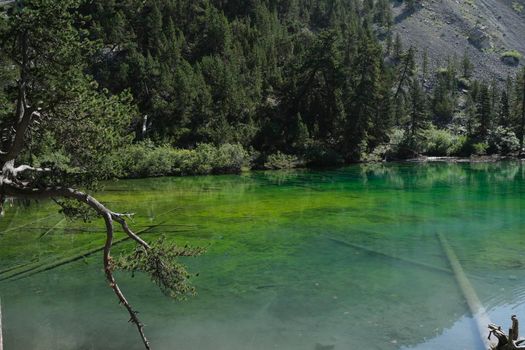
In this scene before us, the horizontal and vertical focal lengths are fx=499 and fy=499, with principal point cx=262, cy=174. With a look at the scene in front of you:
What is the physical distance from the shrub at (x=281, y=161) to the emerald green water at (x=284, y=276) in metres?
27.0

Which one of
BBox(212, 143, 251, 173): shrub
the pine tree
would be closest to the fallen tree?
BBox(212, 143, 251, 173): shrub

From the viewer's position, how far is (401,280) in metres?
16.5

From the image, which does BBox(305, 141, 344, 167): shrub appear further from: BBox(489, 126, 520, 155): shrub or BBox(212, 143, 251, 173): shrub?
BBox(489, 126, 520, 155): shrub

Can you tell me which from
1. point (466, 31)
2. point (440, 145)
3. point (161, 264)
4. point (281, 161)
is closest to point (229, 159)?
point (281, 161)

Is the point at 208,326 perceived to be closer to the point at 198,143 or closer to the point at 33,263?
the point at 33,263

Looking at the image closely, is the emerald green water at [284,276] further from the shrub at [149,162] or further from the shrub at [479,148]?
the shrub at [479,148]

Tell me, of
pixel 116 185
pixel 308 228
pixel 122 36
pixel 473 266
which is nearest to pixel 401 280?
pixel 473 266

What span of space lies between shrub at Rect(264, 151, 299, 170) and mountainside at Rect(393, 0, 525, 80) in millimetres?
66567

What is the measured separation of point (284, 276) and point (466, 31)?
130 metres

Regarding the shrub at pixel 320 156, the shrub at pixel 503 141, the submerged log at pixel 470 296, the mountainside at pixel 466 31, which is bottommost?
the submerged log at pixel 470 296

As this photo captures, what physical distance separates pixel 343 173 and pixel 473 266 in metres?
A: 37.2

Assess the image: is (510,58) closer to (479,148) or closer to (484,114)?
(484,114)

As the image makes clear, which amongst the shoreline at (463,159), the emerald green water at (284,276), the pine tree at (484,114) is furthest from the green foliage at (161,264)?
the pine tree at (484,114)

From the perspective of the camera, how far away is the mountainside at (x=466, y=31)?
4707 inches
